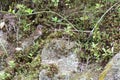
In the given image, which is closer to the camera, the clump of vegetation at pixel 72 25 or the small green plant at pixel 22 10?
the clump of vegetation at pixel 72 25

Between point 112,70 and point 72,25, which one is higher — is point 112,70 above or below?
below

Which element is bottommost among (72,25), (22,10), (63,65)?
→ (63,65)

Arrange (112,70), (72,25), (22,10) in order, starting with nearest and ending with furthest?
(112,70)
(72,25)
(22,10)

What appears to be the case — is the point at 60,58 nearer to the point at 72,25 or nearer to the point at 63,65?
the point at 63,65

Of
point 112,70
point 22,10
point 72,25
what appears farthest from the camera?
point 22,10

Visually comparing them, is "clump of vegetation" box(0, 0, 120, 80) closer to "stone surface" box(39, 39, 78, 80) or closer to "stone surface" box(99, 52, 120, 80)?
"stone surface" box(39, 39, 78, 80)

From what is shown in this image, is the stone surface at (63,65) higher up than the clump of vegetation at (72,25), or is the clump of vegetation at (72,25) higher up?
the clump of vegetation at (72,25)

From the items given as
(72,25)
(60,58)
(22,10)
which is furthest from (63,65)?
(22,10)

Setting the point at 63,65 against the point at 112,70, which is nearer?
the point at 112,70

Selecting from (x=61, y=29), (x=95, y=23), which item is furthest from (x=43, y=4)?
(x=95, y=23)

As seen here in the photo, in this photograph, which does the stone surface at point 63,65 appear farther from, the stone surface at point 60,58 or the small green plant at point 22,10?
the small green plant at point 22,10

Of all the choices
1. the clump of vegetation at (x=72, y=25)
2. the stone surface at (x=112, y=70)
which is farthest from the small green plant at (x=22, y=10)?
the stone surface at (x=112, y=70)

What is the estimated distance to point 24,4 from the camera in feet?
13.8

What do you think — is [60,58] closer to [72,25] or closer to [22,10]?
[72,25]
